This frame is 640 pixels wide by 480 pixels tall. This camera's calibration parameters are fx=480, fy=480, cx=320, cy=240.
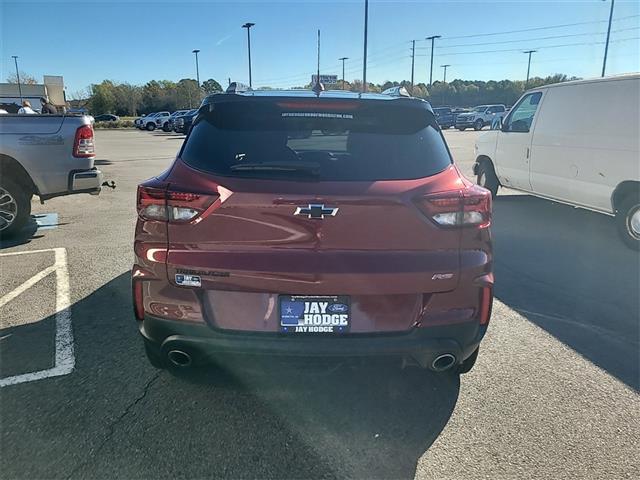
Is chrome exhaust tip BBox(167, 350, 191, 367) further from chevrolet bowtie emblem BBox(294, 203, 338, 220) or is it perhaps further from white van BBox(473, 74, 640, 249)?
white van BBox(473, 74, 640, 249)

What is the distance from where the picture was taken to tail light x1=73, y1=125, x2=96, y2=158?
6.58 metres

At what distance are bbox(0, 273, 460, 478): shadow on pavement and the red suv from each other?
1.21ft

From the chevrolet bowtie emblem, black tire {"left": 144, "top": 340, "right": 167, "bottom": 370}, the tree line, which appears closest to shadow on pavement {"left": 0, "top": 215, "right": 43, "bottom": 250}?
black tire {"left": 144, "top": 340, "right": 167, "bottom": 370}

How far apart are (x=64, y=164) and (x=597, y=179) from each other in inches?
287

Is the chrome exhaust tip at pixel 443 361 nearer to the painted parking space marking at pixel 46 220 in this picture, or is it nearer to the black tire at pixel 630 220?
the black tire at pixel 630 220

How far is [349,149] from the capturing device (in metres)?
2.67

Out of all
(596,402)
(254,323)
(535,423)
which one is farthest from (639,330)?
(254,323)

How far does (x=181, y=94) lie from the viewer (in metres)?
77.2

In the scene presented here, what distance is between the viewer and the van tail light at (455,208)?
240 cm

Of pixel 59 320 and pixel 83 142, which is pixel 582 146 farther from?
pixel 83 142

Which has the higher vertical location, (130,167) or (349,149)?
(349,149)

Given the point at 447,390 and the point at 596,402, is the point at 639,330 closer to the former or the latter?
the point at 596,402

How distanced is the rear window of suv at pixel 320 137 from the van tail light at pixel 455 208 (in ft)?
0.58

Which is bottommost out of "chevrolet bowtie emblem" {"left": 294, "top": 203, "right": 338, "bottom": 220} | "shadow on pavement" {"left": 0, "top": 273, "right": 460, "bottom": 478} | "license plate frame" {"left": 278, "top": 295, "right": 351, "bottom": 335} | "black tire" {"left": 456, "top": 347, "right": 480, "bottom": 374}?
"shadow on pavement" {"left": 0, "top": 273, "right": 460, "bottom": 478}
